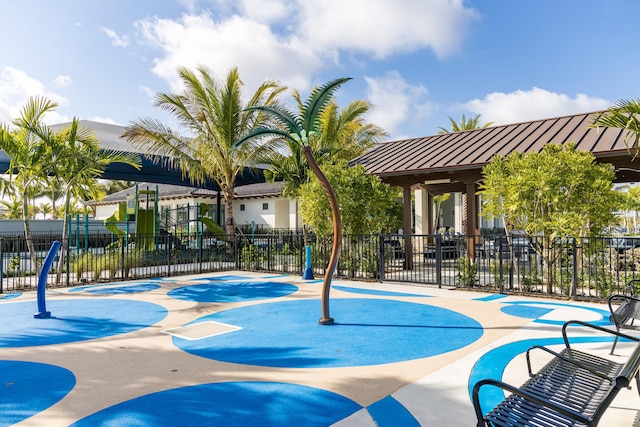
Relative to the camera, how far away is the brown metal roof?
12492 mm

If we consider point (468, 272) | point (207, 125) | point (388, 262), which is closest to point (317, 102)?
point (468, 272)

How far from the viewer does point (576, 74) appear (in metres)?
16.8

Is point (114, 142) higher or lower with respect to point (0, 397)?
higher

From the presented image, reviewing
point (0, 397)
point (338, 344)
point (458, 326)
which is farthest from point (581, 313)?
point (0, 397)

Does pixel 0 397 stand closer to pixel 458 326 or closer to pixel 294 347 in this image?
pixel 294 347

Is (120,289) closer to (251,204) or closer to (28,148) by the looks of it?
(28,148)

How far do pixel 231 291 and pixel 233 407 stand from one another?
7362mm

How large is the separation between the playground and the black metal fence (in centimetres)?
109

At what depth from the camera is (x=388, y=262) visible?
51.3 feet

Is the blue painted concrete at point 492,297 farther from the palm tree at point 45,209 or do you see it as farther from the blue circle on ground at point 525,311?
the palm tree at point 45,209

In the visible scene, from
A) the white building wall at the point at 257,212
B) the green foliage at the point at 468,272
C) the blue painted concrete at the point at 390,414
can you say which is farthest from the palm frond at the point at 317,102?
the white building wall at the point at 257,212

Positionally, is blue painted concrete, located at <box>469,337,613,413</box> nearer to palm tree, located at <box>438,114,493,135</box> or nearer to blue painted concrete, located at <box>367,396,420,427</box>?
blue painted concrete, located at <box>367,396,420,427</box>

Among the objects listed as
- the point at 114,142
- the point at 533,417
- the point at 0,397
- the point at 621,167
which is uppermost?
the point at 114,142

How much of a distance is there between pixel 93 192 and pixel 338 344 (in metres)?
9.83
